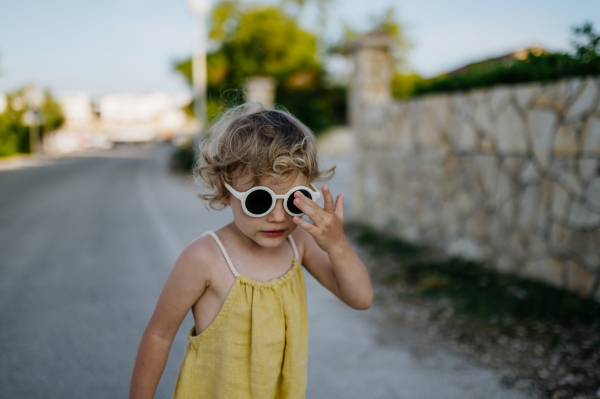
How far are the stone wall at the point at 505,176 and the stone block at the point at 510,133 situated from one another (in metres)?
0.01

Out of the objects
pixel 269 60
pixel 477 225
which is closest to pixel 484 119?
pixel 477 225

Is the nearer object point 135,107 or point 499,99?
point 499,99

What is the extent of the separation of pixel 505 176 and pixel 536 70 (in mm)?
1143

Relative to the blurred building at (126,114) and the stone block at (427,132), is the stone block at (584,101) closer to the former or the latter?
the stone block at (427,132)

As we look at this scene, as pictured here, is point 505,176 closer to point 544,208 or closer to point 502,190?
point 502,190

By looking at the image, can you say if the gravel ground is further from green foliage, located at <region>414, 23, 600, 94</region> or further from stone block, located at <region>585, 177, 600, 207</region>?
green foliage, located at <region>414, 23, 600, 94</region>

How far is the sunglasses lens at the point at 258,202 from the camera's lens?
1392 millimetres

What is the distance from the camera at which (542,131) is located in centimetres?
425

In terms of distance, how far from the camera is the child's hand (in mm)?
Answer: 1349

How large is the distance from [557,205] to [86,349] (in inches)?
165

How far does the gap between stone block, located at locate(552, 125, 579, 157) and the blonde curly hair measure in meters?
3.31

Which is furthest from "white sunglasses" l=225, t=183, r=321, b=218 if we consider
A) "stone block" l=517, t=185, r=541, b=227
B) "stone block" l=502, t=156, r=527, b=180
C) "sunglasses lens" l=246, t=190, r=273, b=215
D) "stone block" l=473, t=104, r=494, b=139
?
"stone block" l=473, t=104, r=494, b=139

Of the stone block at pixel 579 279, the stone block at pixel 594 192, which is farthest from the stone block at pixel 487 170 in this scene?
the stone block at pixel 579 279

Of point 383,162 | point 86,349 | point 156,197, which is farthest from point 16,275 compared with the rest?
point 156,197
